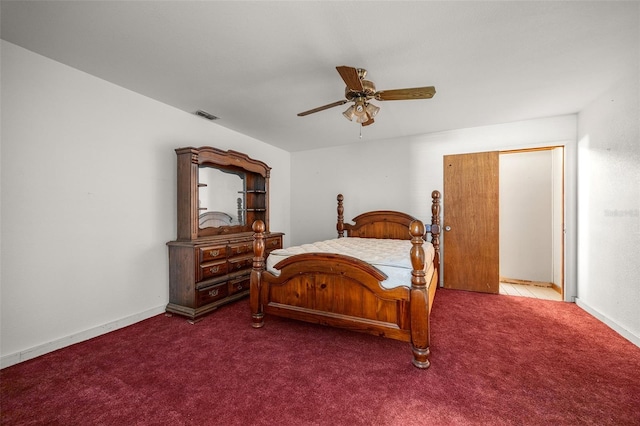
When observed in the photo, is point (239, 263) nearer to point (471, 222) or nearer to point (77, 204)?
point (77, 204)

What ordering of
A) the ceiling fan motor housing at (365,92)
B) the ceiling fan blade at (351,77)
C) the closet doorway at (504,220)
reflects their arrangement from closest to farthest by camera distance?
1. the ceiling fan blade at (351,77)
2. the ceiling fan motor housing at (365,92)
3. the closet doorway at (504,220)

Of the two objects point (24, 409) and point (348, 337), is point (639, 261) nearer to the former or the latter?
point (348, 337)

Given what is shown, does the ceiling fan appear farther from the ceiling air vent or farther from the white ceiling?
the ceiling air vent

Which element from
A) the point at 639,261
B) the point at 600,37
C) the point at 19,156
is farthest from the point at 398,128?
the point at 19,156

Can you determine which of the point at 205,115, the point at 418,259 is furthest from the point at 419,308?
the point at 205,115

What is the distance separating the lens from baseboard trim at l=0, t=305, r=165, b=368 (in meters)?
1.99

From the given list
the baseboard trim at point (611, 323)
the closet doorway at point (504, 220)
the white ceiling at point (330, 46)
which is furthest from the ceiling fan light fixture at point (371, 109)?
the baseboard trim at point (611, 323)

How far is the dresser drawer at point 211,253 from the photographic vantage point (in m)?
2.93

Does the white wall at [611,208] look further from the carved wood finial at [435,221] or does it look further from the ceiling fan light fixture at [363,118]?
the ceiling fan light fixture at [363,118]

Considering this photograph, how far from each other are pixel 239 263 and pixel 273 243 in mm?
806

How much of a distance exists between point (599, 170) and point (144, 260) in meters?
5.28

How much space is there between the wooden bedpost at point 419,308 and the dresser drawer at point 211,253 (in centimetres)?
228

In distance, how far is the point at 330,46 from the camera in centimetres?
199

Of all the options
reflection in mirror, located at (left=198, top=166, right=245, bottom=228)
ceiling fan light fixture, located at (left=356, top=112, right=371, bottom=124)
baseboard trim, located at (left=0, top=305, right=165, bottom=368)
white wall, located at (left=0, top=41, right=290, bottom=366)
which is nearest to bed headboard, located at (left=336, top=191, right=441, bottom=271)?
reflection in mirror, located at (left=198, top=166, right=245, bottom=228)
